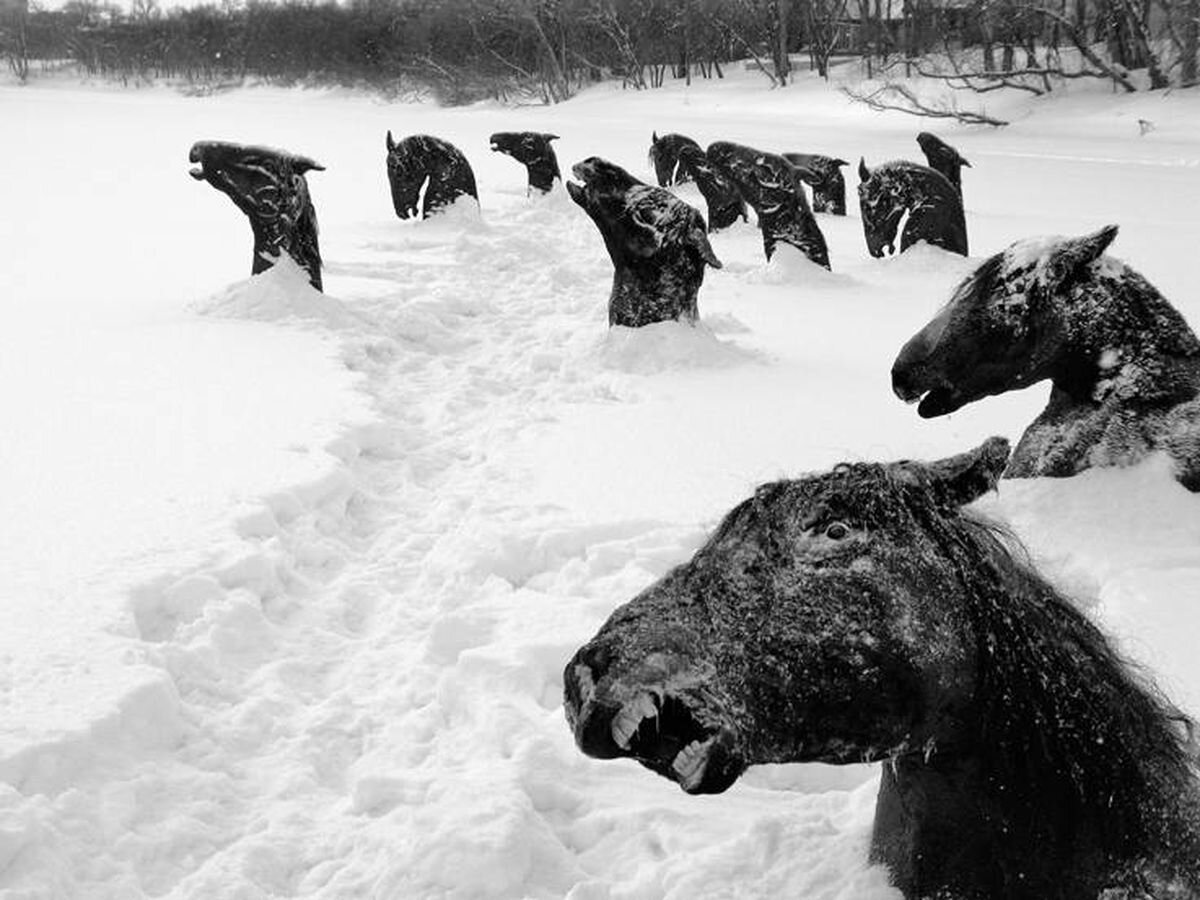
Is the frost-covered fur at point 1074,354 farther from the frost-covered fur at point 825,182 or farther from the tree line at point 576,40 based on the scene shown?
the tree line at point 576,40

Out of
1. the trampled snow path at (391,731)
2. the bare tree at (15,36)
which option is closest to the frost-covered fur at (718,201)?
the trampled snow path at (391,731)

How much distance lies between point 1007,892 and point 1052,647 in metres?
0.36

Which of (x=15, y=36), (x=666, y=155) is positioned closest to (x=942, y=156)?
(x=666, y=155)

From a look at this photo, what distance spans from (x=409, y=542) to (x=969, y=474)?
3.00m

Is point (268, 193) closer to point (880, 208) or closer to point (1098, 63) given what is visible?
point (880, 208)

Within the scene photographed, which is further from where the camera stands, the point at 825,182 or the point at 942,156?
the point at 825,182

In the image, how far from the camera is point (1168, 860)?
1.54 metres

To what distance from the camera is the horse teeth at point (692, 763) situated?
1274 mm

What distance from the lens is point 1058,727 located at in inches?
59.2

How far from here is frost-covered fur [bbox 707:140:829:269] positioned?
30.3 feet

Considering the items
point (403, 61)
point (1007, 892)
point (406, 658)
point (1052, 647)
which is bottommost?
point (406, 658)

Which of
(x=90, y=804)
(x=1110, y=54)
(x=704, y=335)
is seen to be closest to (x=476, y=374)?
(x=704, y=335)

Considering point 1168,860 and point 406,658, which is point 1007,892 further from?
point 406,658

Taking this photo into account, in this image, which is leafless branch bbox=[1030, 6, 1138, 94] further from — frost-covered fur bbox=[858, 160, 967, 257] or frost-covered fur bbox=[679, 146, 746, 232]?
frost-covered fur bbox=[858, 160, 967, 257]
